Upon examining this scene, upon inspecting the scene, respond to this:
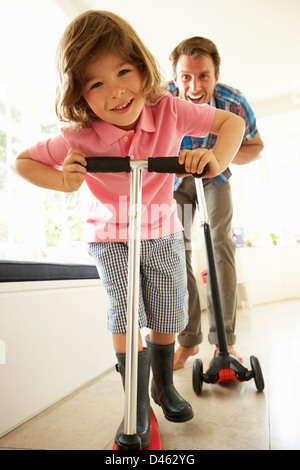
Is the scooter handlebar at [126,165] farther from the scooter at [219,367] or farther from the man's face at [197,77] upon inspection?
the man's face at [197,77]

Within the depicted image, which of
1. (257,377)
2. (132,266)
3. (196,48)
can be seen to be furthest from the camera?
(196,48)

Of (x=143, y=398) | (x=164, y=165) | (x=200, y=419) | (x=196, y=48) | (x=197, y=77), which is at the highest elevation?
(x=196, y=48)

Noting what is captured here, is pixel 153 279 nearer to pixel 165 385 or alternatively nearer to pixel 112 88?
pixel 165 385

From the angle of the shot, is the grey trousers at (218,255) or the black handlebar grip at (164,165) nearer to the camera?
the black handlebar grip at (164,165)

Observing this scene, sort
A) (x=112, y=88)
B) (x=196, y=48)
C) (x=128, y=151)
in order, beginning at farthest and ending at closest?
(x=196, y=48), (x=128, y=151), (x=112, y=88)

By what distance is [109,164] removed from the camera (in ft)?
2.69

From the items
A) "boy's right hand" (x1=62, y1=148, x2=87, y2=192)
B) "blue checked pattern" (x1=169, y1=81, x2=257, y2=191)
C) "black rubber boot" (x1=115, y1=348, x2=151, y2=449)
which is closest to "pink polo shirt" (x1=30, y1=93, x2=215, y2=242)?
"boy's right hand" (x1=62, y1=148, x2=87, y2=192)

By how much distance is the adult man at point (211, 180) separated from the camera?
62.2 inches

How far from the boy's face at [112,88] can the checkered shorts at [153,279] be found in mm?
366

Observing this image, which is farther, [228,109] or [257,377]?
[228,109]

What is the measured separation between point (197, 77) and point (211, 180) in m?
0.45

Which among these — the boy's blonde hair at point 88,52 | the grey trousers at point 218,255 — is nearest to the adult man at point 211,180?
the grey trousers at point 218,255

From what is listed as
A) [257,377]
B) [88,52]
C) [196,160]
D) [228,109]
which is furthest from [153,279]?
[228,109]
